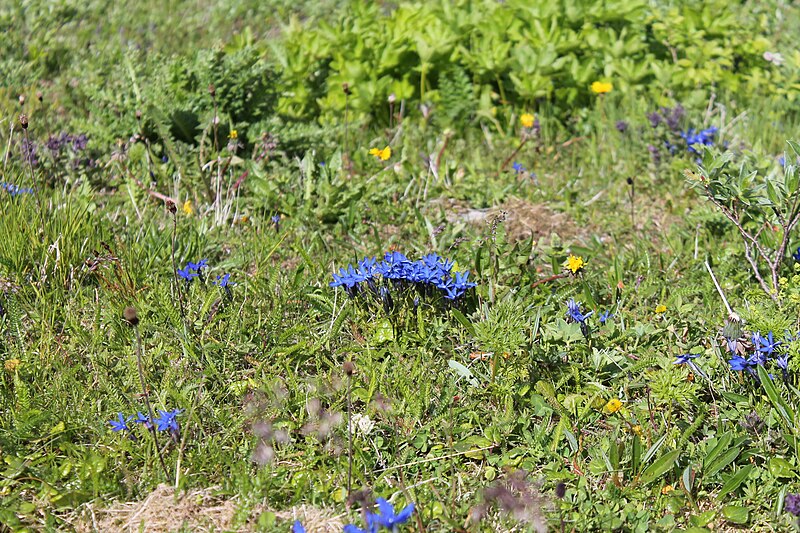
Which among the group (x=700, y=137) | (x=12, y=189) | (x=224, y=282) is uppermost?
(x=12, y=189)

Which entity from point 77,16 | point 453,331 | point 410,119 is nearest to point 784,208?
point 453,331

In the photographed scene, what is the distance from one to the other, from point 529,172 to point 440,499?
234cm

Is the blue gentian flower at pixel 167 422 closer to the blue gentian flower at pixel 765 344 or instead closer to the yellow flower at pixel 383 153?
the blue gentian flower at pixel 765 344

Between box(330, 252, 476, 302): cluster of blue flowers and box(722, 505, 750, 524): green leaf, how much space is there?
3.64 feet

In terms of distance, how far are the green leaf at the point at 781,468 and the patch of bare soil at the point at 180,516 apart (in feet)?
4.06

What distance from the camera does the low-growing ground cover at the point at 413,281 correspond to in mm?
2494

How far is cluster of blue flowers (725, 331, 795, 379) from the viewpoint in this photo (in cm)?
268

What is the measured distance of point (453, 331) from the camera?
3.08 m

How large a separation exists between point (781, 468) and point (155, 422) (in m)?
1.78

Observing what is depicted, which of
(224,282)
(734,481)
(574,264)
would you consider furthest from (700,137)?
(224,282)

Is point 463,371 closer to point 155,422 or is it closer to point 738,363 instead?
point 738,363

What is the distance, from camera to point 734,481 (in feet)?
8.17

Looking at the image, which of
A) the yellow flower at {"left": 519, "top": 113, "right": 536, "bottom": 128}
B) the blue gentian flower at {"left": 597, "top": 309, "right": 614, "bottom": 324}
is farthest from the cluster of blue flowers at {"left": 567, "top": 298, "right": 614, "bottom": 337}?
the yellow flower at {"left": 519, "top": 113, "right": 536, "bottom": 128}

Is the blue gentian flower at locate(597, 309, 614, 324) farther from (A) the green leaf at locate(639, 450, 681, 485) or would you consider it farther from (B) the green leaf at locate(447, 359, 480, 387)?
(A) the green leaf at locate(639, 450, 681, 485)
